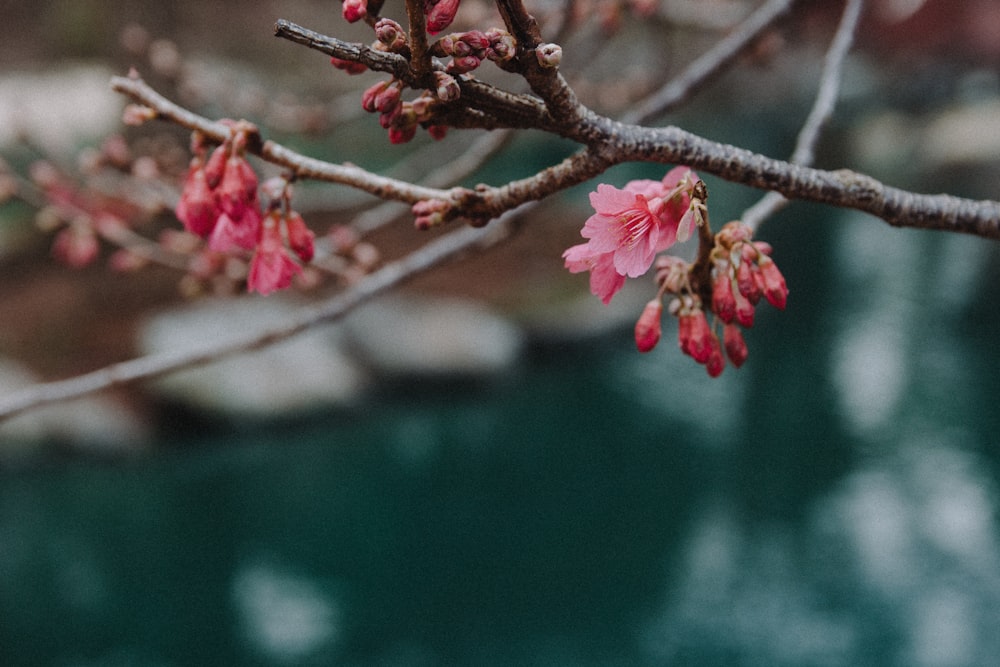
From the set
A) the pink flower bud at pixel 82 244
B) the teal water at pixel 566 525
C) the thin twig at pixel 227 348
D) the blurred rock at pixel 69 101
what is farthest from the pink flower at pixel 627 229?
the blurred rock at pixel 69 101

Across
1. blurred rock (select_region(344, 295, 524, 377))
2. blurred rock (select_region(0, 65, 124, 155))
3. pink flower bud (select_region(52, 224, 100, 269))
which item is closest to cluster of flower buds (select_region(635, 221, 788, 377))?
pink flower bud (select_region(52, 224, 100, 269))

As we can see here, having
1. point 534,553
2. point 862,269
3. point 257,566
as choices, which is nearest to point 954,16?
point 862,269

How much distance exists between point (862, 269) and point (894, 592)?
147 inches

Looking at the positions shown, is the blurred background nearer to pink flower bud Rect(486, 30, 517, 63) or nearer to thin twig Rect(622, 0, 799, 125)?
thin twig Rect(622, 0, 799, 125)

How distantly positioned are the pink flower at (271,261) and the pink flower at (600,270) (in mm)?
265

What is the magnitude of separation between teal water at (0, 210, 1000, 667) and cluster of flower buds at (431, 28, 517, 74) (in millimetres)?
3474

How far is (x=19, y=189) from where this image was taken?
48.3 inches

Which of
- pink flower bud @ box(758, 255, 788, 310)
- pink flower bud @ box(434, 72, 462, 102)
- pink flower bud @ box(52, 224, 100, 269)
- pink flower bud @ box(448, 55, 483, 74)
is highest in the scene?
pink flower bud @ box(52, 224, 100, 269)

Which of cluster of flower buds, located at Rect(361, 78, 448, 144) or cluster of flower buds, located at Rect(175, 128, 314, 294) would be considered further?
cluster of flower buds, located at Rect(175, 128, 314, 294)

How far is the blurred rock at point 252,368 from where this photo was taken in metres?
4.61

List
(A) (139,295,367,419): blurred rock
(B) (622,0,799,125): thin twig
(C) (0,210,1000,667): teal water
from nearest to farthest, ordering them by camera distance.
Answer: (B) (622,0,799,125): thin twig
(C) (0,210,1000,667): teal water
(A) (139,295,367,419): blurred rock

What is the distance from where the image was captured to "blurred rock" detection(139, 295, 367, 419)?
4.61m

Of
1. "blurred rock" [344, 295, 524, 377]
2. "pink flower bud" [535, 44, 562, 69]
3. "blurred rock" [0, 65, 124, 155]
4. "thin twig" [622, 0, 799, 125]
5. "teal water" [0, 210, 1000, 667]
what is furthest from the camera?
"blurred rock" [0, 65, 124, 155]

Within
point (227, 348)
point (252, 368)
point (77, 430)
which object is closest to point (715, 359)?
point (227, 348)
